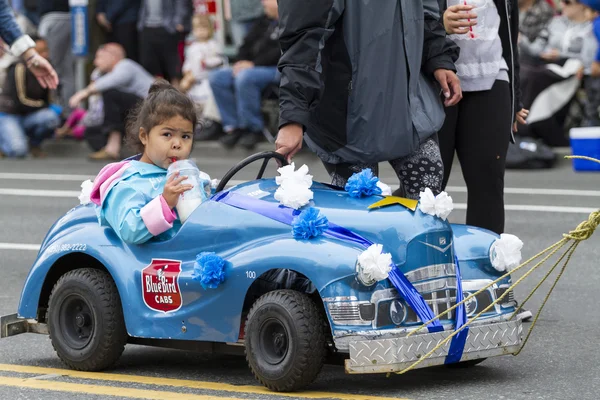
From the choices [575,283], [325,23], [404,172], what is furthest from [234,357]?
[575,283]

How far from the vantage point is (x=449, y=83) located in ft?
18.0

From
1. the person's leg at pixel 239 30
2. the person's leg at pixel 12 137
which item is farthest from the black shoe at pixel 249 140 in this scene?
the person's leg at pixel 12 137

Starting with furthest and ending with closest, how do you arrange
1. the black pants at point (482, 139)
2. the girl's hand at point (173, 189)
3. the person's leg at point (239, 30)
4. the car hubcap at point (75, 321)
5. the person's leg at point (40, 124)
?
the person's leg at point (40, 124) → the person's leg at point (239, 30) → the black pants at point (482, 139) → the car hubcap at point (75, 321) → the girl's hand at point (173, 189)

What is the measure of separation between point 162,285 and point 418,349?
1.01m

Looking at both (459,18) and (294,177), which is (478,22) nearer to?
(459,18)

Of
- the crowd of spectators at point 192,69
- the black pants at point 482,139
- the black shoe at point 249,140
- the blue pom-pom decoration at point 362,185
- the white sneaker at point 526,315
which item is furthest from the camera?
the black shoe at point 249,140

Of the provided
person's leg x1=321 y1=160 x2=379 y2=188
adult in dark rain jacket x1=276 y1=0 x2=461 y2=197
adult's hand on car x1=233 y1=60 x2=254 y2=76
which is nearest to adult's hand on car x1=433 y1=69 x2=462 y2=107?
adult in dark rain jacket x1=276 y1=0 x2=461 y2=197

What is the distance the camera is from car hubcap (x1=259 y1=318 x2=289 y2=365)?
482cm

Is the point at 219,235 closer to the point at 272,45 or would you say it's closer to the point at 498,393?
the point at 498,393

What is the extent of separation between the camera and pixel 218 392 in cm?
497

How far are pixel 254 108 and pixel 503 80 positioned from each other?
361 inches

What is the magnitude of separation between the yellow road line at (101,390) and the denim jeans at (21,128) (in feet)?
36.8

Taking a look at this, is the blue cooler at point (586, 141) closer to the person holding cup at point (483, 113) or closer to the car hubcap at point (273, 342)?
the person holding cup at point (483, 113)

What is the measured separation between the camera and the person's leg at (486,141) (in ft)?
20.1
